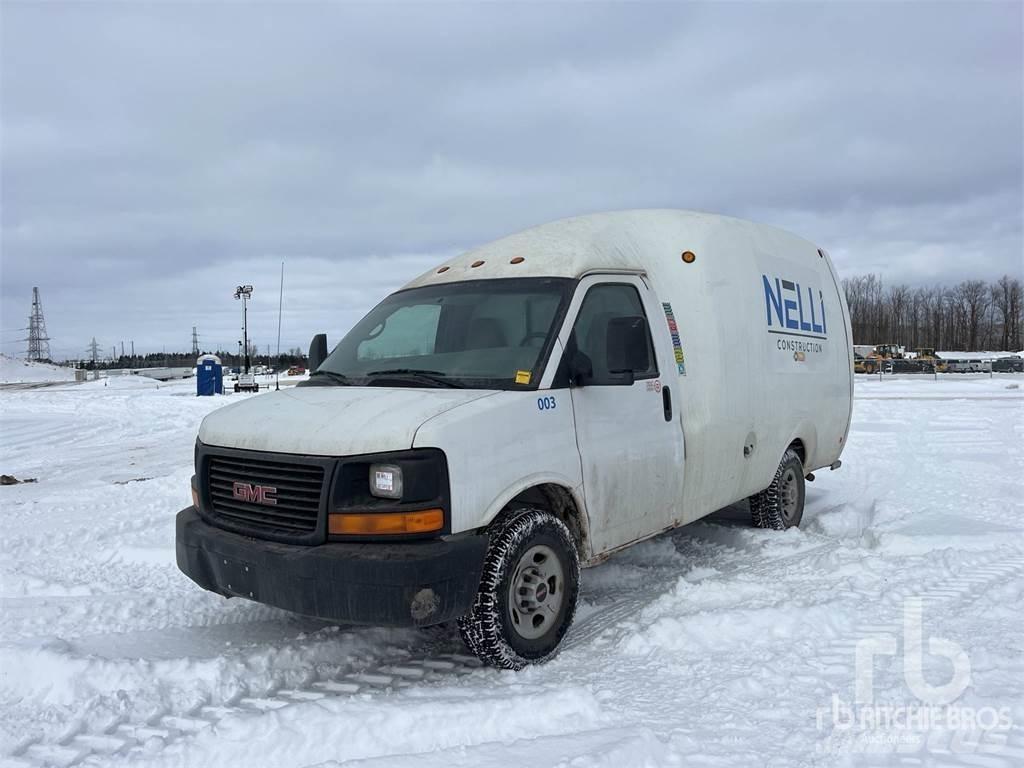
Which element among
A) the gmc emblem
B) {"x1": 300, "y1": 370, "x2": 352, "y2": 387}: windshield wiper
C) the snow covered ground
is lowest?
the snow covered ground

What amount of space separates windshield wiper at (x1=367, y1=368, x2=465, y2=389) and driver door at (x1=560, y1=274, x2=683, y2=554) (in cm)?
70

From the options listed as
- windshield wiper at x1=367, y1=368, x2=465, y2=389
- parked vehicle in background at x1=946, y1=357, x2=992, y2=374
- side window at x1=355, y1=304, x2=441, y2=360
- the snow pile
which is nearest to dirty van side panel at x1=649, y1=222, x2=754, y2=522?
side window at x1=355, y1=304, x2=441, y2=360

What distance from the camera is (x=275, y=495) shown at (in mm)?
3877

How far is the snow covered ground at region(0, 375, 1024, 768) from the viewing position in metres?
3.20

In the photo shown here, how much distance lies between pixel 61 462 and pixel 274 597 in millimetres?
10324

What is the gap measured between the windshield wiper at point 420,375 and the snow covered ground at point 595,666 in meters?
1.52

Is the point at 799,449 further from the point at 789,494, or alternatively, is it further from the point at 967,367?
the point at 967,367

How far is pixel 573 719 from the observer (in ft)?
11.2

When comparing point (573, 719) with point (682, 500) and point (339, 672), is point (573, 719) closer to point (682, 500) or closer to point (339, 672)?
point (339, 672)

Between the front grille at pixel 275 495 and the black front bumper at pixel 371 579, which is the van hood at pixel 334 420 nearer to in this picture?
the front grille at pixel 275 495

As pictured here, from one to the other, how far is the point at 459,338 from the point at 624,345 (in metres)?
1.02

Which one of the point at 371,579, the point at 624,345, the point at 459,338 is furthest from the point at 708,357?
the point at 371,579

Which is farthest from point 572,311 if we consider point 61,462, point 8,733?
point 61,462

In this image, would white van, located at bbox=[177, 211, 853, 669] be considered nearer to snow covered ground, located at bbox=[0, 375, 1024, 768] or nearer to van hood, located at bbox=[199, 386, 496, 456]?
van hood, located at bbox=[199, 386, 496, 456]
